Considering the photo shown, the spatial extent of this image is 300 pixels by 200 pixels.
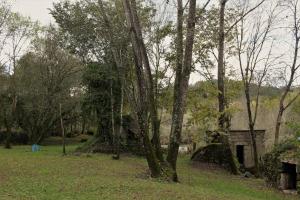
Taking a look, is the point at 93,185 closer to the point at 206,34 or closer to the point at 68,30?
the point at 206,34

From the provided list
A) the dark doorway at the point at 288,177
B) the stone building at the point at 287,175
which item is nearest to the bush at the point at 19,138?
the stone building at the point at 287,175

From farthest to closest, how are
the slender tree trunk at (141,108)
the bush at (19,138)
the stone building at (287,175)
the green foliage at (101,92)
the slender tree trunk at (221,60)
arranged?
the bush at (19,138) → the green foliage at (101,92) → the slender tree trunk at (221,60) → the stone building at (287,175) → the slender tree trunk at (141,108)

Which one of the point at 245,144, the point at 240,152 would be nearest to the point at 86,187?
the point at 245,144

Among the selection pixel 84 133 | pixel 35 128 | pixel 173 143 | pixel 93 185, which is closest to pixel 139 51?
pixel 173 143

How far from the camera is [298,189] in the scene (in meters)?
19.8

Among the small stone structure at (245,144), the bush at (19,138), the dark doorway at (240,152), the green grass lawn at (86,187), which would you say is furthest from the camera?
the bush at (19,138)

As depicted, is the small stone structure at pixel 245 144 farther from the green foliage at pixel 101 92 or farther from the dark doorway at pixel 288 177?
the dark doorway at pixel 288 177

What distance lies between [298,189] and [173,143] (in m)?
6.33

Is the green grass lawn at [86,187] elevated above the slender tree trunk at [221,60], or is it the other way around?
the slender tree trunk at [221,60]

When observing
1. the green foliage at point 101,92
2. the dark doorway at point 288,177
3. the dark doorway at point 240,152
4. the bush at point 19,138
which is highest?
the green foliage at point 101,92

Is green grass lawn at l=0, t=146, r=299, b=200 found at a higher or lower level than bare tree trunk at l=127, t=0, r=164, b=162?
lower

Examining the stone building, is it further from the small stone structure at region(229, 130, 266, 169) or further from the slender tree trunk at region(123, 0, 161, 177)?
the small stone structure at region(229, 130, 266, 169)

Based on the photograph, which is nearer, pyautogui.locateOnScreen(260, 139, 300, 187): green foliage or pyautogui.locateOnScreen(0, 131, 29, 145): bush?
pyautogui.locateOnScreen(260, 139, 300, 187): green foliage

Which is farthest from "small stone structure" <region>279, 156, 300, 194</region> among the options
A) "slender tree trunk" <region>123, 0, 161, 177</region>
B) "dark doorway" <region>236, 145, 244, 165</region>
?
"dark doorway" <region>236, 145, 244, 165</region>
